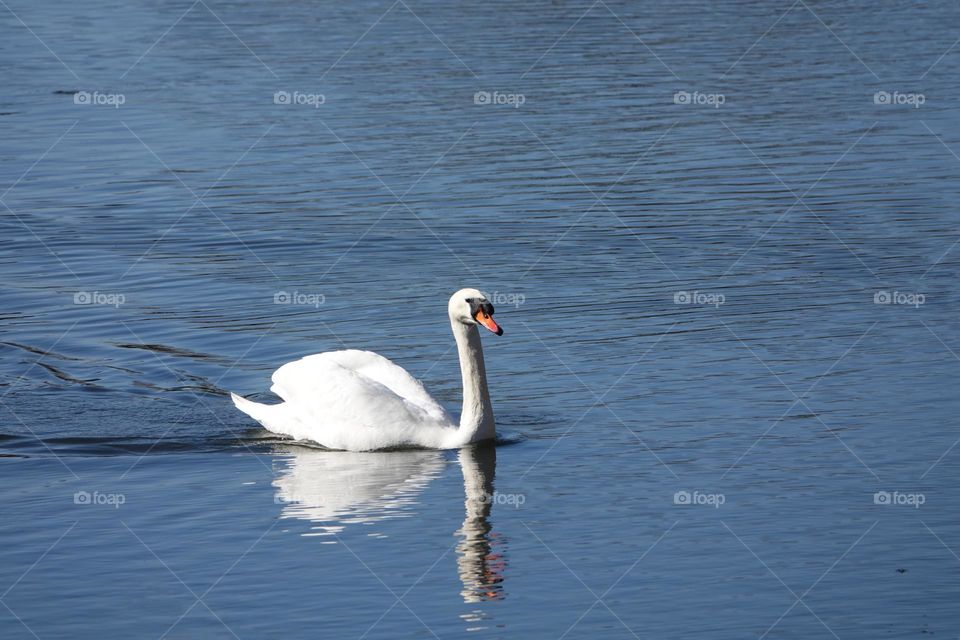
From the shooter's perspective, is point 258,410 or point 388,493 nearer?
point 388,493

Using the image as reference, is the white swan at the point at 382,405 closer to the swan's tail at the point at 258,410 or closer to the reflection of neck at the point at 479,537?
the swan's tail at the point at 258,410

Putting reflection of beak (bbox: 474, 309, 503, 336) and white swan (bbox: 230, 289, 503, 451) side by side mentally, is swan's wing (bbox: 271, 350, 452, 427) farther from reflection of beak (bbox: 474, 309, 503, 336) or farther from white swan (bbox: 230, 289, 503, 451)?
reflection of beak (bbox: 474, 309, 503, 336)

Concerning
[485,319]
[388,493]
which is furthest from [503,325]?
[388,493]

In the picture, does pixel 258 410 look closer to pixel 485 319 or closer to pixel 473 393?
pixel 473 393

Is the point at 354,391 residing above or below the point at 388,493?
above

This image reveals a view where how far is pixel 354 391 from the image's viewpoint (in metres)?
16.0

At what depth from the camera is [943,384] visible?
17.0m

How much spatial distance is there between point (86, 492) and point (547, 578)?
4.48m

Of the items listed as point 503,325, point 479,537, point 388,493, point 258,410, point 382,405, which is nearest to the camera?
point 479,537

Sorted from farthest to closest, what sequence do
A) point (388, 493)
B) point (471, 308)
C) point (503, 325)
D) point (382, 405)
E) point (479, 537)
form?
point (503, 325)
point (471, 308)
point (382, 405)
point (388, 493)
point (479, 537)

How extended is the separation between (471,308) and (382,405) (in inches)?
48.9

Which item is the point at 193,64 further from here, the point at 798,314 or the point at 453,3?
the point at 798,314

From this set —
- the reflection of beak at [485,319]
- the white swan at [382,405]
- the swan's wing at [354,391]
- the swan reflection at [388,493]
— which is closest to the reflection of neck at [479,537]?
the swan reflection at [388,493]

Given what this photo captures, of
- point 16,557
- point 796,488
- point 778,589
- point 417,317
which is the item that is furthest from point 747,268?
point 16,557
